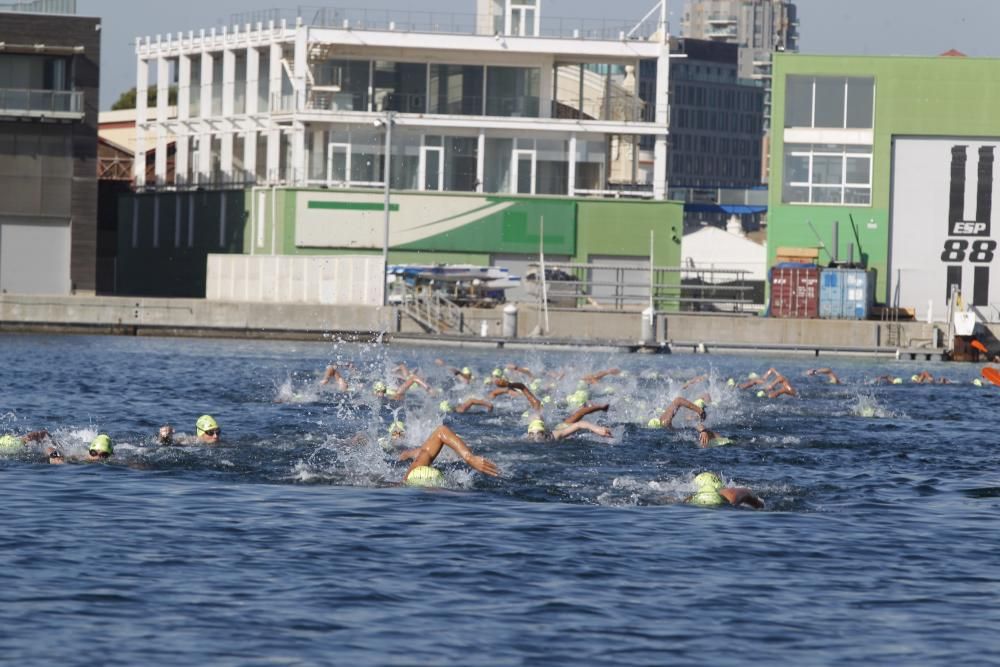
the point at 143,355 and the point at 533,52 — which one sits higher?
the point at 533,52

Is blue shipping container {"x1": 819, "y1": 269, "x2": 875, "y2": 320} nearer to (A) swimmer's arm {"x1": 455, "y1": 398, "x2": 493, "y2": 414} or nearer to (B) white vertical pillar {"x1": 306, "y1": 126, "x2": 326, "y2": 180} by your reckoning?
(B) white vertical pillar {"x1": 306, "y1": 126, "x2": 326, "y2": 180}

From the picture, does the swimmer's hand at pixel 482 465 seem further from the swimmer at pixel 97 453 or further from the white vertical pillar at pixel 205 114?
the white vertical pillar at pixel 205 114

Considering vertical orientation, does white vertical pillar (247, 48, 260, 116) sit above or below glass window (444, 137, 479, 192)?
above

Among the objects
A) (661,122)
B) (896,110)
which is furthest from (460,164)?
(896,110)

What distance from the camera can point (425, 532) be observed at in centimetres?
1992

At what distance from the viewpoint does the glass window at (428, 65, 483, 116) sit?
277 ft

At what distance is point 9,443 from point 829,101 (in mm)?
57784

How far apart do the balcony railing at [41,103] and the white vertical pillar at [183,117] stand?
23319mm

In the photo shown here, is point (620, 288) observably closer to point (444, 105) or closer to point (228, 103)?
point (444, 105)

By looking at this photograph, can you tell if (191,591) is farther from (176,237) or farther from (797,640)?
(176,237)

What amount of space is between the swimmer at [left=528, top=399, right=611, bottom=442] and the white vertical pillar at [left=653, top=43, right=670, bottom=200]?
54909 millimetres

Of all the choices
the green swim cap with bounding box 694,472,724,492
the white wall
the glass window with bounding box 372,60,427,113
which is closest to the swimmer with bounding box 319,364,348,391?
the green swim cap with bounding box 694,472,724,492

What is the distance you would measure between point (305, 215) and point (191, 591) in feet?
214

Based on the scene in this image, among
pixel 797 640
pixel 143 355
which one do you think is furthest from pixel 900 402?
pixel 797 640
